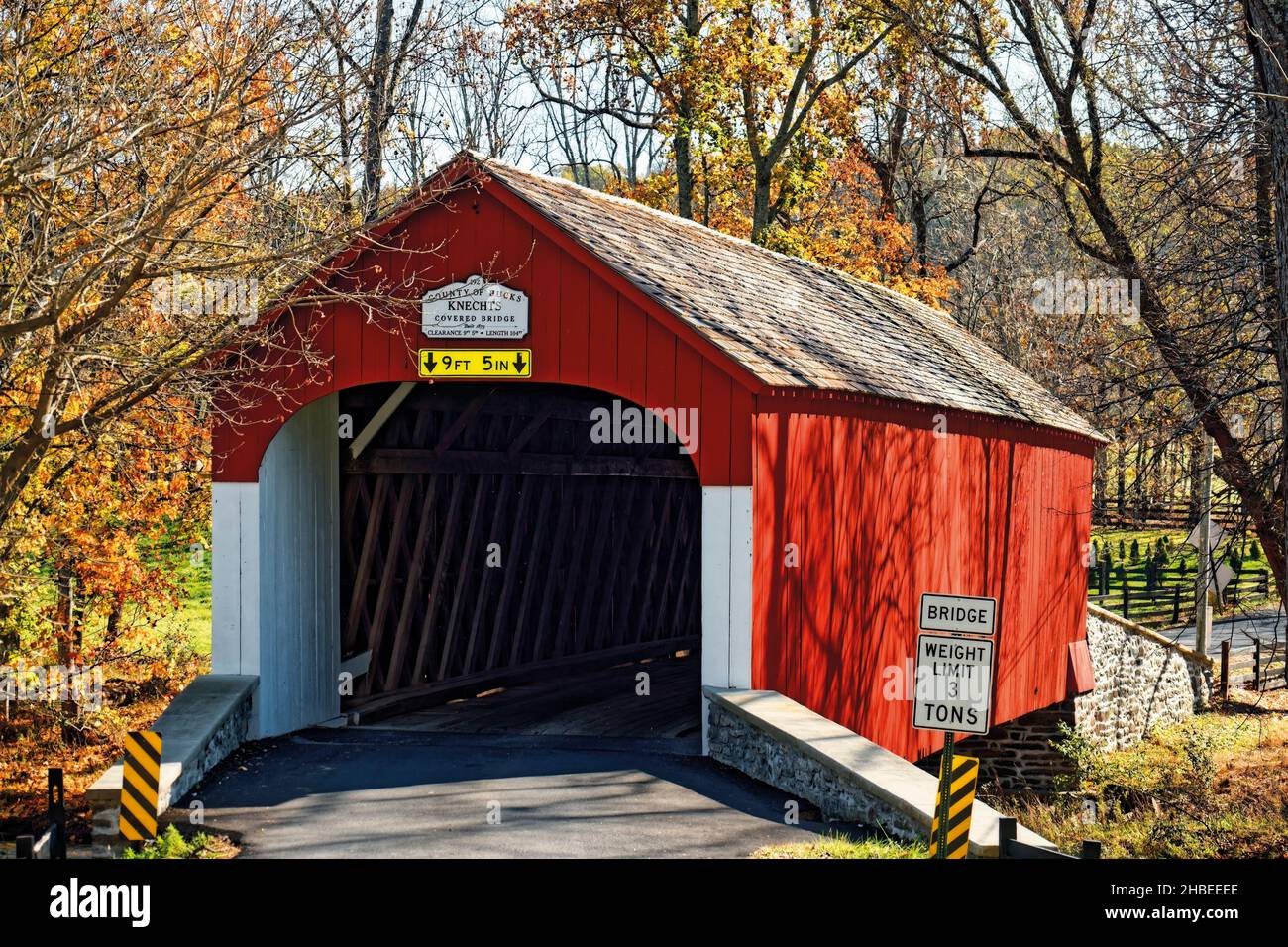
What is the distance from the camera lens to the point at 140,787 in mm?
8102

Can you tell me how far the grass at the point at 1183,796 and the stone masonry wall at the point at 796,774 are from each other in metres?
4.59

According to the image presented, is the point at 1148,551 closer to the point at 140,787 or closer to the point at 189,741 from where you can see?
the point at 189,741

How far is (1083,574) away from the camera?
62.3 feet

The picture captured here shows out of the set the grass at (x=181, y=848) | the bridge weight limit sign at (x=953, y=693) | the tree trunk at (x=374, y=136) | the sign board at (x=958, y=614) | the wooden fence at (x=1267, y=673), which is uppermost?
the tree trunk at (x=374, y=136)

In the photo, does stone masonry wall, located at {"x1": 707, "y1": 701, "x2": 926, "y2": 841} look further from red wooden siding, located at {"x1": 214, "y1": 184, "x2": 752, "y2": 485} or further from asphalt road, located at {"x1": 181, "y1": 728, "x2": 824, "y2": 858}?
red wooden siding, located at {"x1": 214, "y1": 184, "x2": 752, "y2": 485}

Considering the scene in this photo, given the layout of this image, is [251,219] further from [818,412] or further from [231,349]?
[818,412]

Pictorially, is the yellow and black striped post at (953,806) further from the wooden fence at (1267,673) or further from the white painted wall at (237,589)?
the wooden fence at (1267,673)

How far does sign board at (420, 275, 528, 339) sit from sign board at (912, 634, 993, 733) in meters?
4.46

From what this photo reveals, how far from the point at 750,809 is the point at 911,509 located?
15.6 feet

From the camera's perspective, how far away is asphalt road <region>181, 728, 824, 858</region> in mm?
8172

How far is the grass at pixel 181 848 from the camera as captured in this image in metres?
8.00

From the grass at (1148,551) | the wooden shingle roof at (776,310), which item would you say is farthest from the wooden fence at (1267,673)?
the wooden shingle roof at (776,310)

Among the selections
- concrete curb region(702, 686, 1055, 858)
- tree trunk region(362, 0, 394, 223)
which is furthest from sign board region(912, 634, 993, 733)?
tree trunk region(362, 0, 394, 223)
